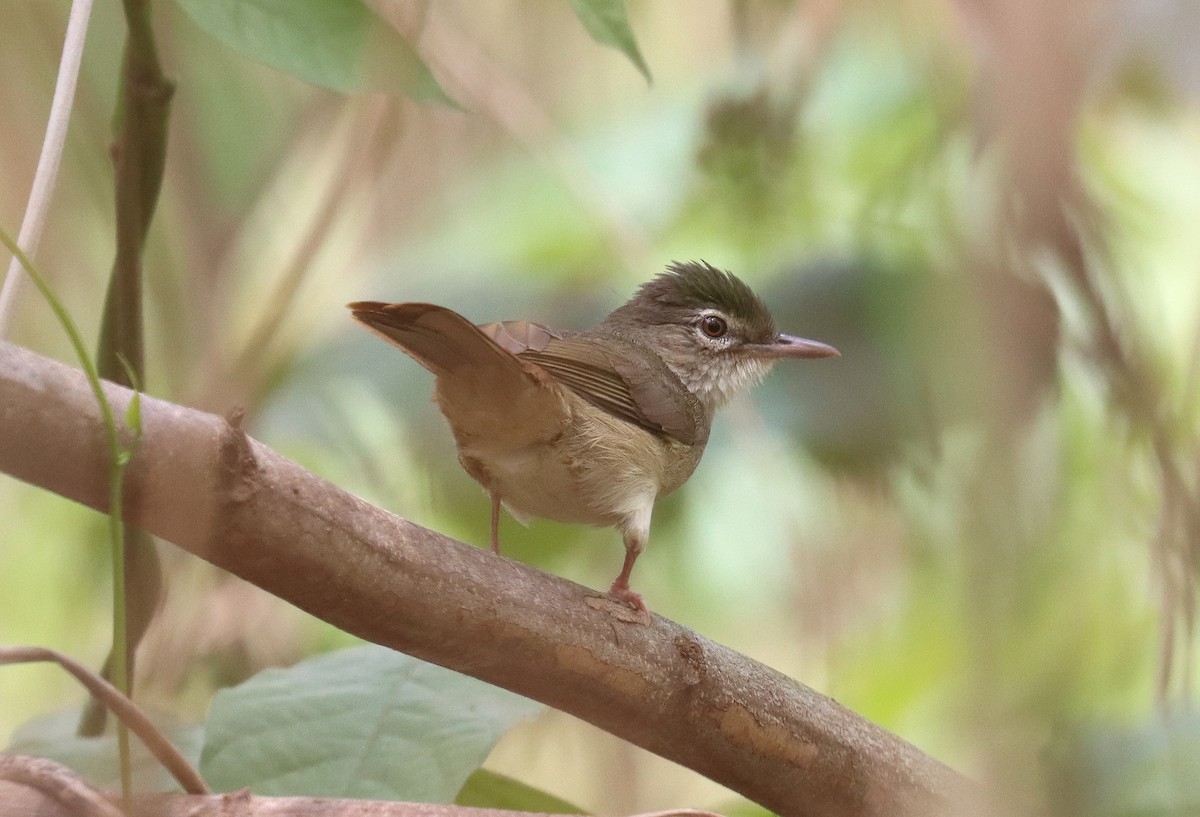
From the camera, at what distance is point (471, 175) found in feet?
14.3

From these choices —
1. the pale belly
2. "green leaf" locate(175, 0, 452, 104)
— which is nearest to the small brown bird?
the pale belly

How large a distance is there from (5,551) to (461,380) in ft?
5.34

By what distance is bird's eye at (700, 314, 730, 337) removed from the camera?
137 inches

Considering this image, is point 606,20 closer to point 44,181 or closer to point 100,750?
point 44,181

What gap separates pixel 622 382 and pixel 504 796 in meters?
1.09

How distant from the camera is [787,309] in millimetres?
3697

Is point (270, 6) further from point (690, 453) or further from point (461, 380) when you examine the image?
point (690, 453)

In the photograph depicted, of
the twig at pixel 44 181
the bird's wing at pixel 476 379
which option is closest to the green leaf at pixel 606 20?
the bird's wing at pixel 476 379

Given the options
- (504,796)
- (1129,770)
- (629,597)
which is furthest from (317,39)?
(1129,770)

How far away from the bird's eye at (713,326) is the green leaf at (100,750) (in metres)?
1.95

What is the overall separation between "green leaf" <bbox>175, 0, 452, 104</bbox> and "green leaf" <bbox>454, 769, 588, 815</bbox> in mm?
1278

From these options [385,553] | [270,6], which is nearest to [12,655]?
[385,553]

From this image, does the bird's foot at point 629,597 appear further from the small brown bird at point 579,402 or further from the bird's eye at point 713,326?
the bird's eye at point 713,326

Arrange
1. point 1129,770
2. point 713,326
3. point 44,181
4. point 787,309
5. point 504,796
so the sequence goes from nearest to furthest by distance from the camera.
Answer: point 1129,770, point 44,181, point 504,796, point 713,326, point 787,309
